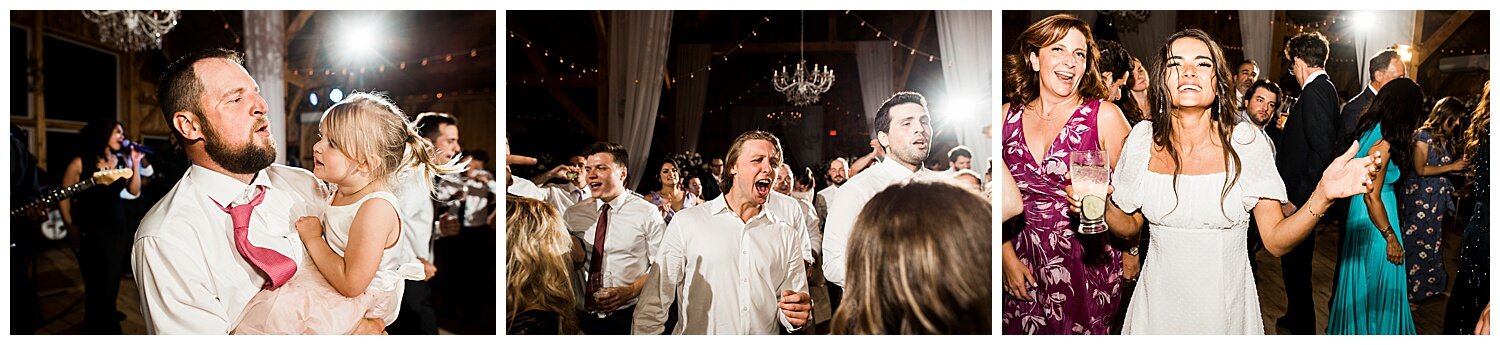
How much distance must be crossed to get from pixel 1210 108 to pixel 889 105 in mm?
1043

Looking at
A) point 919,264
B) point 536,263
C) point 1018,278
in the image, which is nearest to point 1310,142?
point 1018,278

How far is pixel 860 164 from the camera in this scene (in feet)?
9.34

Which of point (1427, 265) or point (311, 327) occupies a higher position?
point (1427, 265)

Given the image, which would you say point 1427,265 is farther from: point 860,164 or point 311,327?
point 311,327

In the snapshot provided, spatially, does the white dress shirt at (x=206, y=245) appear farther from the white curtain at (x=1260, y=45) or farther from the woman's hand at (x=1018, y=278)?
the white curtain at (x=1260, y=45)

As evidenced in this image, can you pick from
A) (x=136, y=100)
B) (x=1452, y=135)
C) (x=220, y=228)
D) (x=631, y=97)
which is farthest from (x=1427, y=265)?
(x=136, y=100)

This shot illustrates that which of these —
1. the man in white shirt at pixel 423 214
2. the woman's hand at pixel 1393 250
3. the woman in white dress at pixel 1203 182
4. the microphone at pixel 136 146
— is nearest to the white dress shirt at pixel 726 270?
the man in white shirt at pixel 423 214

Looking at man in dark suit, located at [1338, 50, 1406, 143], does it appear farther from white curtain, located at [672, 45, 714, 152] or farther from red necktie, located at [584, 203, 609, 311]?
red necktie, located at [584, 203, 609, 311]

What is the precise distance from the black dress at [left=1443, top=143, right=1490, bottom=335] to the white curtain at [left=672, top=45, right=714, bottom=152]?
8.58 ft

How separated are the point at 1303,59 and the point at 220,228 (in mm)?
3634

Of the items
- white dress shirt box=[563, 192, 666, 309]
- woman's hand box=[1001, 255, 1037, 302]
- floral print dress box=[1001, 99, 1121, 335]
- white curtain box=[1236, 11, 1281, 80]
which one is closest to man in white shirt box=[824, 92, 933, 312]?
floral print dress box=[1001, 99, 1121, 335]

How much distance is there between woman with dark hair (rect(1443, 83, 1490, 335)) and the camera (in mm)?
2814

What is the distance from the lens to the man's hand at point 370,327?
2.91 metres

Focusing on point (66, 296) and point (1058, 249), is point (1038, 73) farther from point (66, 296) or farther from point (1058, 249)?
point (66, 296)
